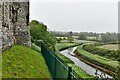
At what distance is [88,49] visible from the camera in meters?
68.1

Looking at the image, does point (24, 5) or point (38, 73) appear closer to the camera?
point (38, 73)

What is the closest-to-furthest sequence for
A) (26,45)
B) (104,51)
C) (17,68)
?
(17,68) → (26,45) → (104,51)

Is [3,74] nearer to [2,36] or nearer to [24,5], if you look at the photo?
[2,36]

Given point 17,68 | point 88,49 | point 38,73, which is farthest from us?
point 88,49

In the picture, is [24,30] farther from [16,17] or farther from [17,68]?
[17,68]

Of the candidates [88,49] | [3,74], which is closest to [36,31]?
[3,74]

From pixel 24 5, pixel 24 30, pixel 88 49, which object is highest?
pixel 24 5

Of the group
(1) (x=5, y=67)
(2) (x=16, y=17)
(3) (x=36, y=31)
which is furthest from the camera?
(3) (x=36, y=31)

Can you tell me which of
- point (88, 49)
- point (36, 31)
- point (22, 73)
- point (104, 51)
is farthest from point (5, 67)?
point (88, 49)

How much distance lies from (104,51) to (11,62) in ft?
148

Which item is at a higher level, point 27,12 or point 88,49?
point 27,12

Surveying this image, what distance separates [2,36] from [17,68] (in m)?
1.55

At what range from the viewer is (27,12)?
68.4ft

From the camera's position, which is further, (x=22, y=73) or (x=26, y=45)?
(x=26, y=45)
